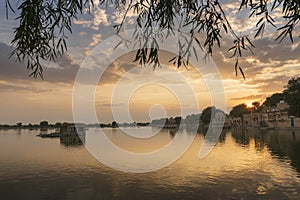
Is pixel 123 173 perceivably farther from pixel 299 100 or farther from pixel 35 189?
pixel 299 100

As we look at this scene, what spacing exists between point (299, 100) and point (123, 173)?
208 feet

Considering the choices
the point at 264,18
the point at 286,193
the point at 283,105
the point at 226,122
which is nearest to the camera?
the point at 264,18

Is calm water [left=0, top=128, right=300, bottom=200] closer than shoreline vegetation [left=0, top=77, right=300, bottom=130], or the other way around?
calm water [left=0, top=128, right=300, bottom=200]

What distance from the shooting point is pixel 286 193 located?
18.8 meters

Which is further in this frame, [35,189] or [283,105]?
[283,105]

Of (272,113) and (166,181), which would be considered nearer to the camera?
(166,181)

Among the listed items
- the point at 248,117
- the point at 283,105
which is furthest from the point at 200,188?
the point at 248,117

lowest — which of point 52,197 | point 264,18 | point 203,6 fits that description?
point 52,197

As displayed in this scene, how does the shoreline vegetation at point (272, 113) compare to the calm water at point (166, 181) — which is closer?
the calm water at point (166, 181)

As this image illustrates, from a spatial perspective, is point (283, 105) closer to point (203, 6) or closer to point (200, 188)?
point (200, 188)

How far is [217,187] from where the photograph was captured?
2073 cm

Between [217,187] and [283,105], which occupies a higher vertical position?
[283,105]

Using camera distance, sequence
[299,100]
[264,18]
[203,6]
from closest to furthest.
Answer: [264,18], [203,6], [299,100]

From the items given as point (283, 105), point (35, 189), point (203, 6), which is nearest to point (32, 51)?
point (203, 6)
